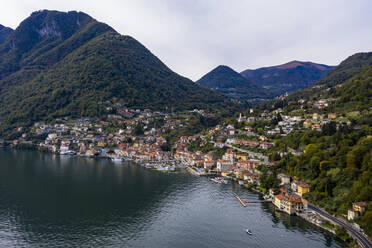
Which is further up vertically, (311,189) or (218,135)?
(218,135)

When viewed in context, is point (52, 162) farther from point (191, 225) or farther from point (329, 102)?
point (329, 102)

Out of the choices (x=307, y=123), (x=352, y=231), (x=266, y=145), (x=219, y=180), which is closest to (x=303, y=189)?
(x=352, y=231)

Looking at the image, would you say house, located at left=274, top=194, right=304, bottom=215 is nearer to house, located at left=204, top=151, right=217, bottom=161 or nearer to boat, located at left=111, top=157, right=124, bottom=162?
house, located at left=204, top=151, right=217, bottom=161

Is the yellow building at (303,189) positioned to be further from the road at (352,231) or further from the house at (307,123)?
the house at (307,123)

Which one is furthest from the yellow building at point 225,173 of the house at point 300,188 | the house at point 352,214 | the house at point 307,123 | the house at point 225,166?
the house at point 352,214

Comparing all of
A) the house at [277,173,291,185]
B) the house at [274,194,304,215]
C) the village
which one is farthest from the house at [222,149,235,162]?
the house at [274,194,304,215]

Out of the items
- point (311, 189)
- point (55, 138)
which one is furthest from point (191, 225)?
point (55, 138)
